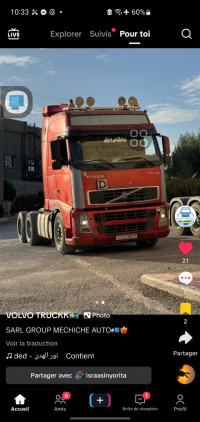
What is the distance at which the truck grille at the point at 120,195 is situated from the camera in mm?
11463

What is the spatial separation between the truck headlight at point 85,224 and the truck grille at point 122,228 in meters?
0.23

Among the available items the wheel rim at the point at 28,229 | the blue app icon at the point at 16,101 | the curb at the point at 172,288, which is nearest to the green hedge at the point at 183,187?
the wheel rim at the point at 28,229

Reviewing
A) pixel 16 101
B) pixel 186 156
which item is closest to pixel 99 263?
pixel 16 101

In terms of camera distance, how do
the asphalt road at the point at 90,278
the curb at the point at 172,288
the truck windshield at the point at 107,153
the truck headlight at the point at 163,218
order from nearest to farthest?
the curb at the point at 172,288, the asphalt road at the point at 90,278, the truck windshield at the point at 107,153, the truck headlight at the point at 163,218

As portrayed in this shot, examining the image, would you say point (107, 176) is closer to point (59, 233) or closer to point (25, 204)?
point (59, 233)

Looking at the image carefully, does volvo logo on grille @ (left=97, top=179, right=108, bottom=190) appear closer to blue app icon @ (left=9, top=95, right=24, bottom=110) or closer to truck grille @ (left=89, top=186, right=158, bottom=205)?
truck grille @ (left=89, top=186, right=158, bottom=205)

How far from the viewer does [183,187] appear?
64.0ft

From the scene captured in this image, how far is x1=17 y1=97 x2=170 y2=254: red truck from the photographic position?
11383mm

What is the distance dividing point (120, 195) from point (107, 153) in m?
0.99

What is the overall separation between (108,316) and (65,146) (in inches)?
338
